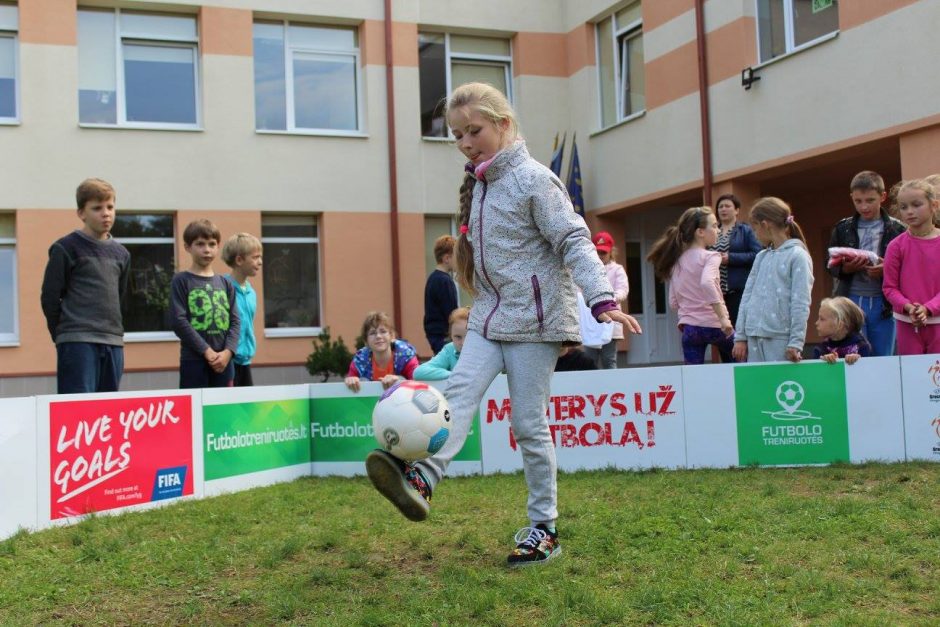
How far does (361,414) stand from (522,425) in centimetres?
379

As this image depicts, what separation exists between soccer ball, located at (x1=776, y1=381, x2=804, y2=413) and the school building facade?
6456 millimetres

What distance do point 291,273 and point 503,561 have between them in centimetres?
1284

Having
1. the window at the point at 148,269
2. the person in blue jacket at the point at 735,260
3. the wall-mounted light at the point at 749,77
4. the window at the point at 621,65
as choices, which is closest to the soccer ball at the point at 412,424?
the person in blue jacket at the point at 735,260

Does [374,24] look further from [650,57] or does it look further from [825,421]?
[825,421]

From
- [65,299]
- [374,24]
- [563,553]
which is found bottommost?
[563,553]

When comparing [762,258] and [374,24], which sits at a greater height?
[374,24]

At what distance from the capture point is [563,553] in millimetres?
4594

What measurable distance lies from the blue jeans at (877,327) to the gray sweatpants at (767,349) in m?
0.82

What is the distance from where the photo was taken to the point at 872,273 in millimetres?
7594

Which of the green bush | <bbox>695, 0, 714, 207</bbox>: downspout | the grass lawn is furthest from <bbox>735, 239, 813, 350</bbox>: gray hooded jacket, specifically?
the green bush

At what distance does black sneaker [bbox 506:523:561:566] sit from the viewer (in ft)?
14.5

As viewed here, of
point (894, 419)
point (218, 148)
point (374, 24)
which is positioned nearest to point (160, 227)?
point (218, 148)

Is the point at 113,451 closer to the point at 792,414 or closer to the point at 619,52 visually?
the point at 792,414

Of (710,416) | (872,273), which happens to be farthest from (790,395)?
(872,273)
